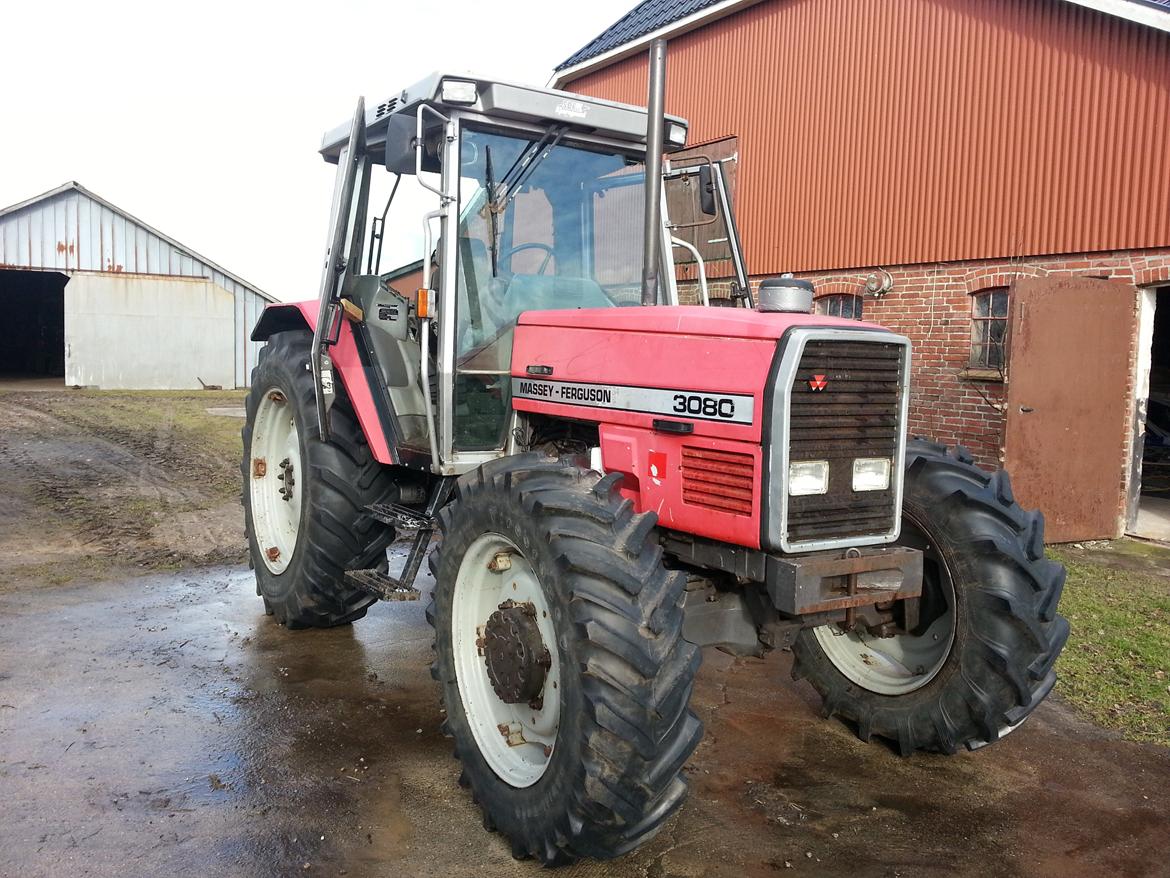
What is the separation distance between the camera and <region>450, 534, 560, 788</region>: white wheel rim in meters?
3.14

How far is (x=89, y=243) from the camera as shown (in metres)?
20.3

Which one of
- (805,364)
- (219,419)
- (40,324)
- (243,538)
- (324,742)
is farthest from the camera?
(40,324)

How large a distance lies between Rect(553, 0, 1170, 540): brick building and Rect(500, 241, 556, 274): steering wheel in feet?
16.3

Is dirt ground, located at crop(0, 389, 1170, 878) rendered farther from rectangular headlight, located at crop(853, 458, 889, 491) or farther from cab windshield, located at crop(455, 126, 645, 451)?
cab windshield, located at crop(455, 126, 645, 451)

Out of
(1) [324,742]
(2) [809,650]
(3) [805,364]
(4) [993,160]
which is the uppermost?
(4) [993,160]

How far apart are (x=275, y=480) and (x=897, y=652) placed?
3.60 meters

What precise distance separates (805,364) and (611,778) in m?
1.36

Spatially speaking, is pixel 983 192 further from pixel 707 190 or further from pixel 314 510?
pixel 314 510

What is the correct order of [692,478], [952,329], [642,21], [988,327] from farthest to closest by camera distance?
[642,21] → [952,329] → [988,327] → [692,478]

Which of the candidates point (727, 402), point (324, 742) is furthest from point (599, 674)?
point (324, 742)

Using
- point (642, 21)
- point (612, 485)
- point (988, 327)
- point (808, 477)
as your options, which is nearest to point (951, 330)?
point (988, 327)

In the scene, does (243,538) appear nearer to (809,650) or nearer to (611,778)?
(809,650)

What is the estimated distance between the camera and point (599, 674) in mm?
2660

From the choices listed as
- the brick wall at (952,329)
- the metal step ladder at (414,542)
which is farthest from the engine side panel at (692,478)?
the brick wall at (952,329)
